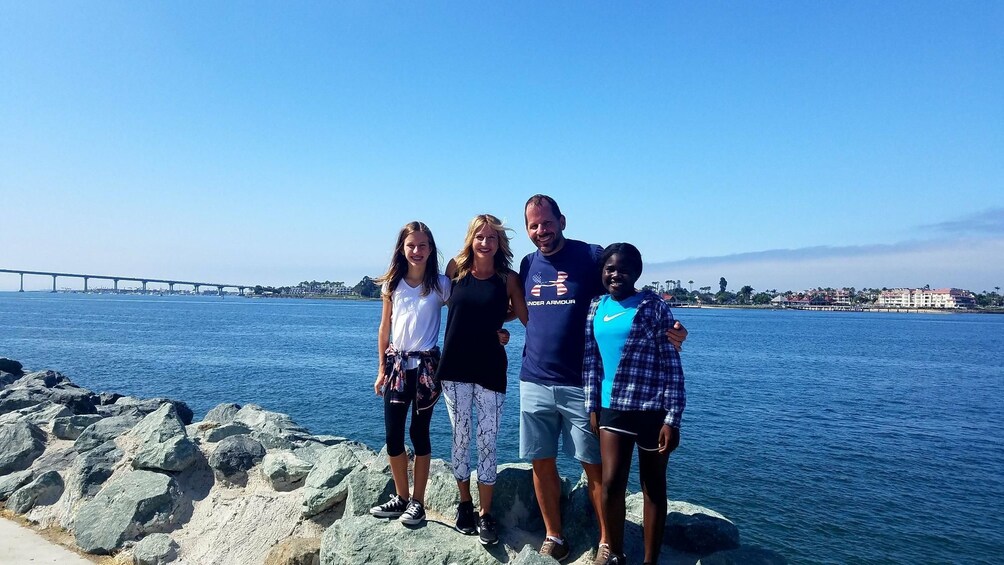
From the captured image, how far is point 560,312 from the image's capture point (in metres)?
4.27

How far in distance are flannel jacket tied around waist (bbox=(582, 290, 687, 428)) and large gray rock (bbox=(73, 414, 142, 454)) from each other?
7.22m

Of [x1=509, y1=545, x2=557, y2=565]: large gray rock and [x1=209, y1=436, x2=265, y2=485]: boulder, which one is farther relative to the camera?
[x1=209, y1=436, x2=265, y2=485]: boulder

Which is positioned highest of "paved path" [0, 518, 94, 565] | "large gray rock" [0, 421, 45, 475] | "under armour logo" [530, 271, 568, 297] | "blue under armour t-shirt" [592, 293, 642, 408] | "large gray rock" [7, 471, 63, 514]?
"under armour logo" [530, 271, 568, 297]

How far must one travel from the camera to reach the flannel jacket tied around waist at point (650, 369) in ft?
12.7

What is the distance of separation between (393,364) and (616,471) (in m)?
1.88

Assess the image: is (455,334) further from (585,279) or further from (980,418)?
(980,418)

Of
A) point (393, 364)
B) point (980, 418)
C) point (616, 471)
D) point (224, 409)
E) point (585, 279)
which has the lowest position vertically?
point (980, 418)

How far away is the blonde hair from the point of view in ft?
15.0

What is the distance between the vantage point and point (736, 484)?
12.8 metres

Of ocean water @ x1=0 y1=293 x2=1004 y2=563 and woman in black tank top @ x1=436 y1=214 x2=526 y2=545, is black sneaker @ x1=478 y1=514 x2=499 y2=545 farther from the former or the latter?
ocean water @ x1=0 y1=293 x2=1004 y2=563

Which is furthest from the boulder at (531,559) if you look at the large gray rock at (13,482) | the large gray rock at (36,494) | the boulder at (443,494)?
the large gray rock at (13,482)

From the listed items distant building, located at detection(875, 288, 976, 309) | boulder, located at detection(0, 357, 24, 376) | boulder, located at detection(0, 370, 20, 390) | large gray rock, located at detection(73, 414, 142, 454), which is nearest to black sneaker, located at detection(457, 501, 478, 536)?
large gray rock, located at detection(73, 414, 142, 454)

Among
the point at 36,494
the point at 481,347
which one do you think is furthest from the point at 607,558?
the point at 36,494

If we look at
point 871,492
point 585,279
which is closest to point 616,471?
point 585,279
